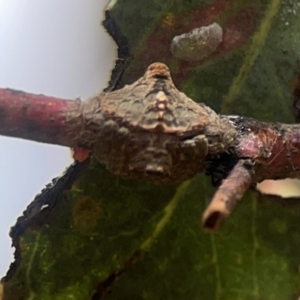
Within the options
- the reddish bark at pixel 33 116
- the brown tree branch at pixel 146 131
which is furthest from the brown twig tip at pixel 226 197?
the reddish bark at pixel 33 116

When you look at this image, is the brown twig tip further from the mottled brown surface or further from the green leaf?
the green leaf

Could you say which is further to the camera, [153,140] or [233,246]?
[233,246]

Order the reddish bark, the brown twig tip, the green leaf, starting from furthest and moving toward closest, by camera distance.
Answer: the green leaf
the reddish bark
the brown twig tip

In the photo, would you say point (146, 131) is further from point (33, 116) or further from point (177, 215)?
point (177, 215)

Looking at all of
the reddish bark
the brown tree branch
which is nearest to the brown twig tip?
the brown tree branch

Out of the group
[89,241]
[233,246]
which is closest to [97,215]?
[89,241]

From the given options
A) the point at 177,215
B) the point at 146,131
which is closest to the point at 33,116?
the point at 146,131

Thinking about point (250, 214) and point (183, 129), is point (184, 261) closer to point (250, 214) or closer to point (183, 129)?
point (250, 214)
